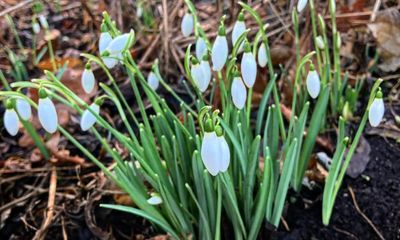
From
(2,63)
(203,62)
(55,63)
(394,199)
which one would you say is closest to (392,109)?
(394,199)

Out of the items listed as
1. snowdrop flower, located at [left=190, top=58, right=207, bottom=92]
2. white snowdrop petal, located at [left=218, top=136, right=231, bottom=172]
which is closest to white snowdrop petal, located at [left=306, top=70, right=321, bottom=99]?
snowdrop flower, located at [left=190, top=58, right=207, bottom=92]

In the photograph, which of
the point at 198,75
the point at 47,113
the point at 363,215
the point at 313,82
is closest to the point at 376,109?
the point at 313,82

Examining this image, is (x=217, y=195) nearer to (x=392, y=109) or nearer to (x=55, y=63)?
(x=392, y=109)

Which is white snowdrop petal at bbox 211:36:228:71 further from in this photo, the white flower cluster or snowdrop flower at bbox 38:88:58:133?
snowdrop flower at bbox 38:88:58:133

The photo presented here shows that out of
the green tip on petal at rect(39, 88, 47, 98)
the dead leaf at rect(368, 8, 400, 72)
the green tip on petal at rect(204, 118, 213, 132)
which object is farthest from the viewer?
the dead leaf at rect(368, 8, 400, 72)

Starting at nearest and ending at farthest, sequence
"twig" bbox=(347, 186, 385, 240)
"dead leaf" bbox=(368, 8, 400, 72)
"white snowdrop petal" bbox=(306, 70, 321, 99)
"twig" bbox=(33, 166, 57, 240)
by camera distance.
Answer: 1. "white snowdrop petal" bbox=(306, 70, 321, 99)
2. "twig" bbox=(347, 186, 385, 240)
3. "twig" bbox=(33, 166, 57, 240)
4. "dead leaf" bbox=(368, 8, 400, 72)

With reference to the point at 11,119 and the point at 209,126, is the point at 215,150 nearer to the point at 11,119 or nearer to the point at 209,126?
the point at 209,126

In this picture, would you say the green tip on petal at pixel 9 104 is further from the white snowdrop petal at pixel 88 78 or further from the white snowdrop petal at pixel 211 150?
the white snowdrop petal at pixel 211 150
